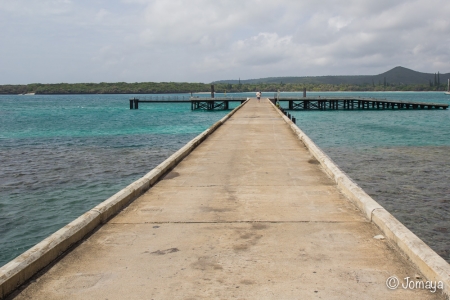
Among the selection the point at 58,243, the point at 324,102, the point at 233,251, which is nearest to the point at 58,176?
the point at 58,243

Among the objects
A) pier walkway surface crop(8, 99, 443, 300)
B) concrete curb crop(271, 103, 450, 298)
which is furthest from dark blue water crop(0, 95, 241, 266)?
concrete curb crop(271, 103, 450, 298)

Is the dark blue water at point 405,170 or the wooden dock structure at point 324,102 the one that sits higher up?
the wooden dock structure at point 324,102

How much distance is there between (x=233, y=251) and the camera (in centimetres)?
580

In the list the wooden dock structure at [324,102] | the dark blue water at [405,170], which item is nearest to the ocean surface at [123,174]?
the dark blue water at [405,170]

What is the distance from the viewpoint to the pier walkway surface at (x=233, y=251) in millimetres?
4738

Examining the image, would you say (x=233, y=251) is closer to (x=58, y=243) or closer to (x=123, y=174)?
(x=58, y=243)

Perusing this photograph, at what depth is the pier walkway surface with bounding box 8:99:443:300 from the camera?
15.5 feet

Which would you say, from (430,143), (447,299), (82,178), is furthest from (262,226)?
(430,143)

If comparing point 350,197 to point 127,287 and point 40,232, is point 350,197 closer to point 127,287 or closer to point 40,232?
point 127,287

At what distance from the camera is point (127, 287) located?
482 centimetres

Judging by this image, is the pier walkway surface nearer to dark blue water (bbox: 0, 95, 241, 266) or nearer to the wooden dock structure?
dark blue water (bbox: 0, 95, 241, 266)

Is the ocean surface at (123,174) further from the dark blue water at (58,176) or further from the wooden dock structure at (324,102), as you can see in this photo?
the wooden dock structure at (324,102)

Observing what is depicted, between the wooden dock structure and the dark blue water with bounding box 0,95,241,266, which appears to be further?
the wooden dock structure

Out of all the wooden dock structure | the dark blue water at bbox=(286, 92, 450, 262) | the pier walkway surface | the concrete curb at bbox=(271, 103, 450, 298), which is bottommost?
the dark blue water at bbox=(286, 92, 450, 262)
